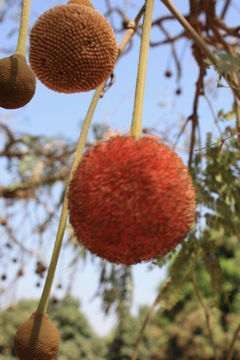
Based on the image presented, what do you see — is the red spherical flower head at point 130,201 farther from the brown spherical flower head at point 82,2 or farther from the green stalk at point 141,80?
the brown spherical flower head at point 82,2

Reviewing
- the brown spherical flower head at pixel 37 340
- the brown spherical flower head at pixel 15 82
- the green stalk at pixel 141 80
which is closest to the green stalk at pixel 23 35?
the brown spherical flower head at pixel 15 82

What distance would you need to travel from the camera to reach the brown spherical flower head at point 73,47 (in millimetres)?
835

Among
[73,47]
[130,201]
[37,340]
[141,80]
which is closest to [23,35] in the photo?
[73,47]

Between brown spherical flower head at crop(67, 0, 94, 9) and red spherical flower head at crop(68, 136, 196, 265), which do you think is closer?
red spherical flower head at crop(68, 136, 196, 265)

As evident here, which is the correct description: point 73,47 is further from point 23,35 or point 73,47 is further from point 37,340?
point 37,340

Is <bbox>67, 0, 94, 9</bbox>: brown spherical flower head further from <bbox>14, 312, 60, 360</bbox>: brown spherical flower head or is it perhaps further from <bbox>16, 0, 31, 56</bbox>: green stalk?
<bbox>14, 312, 60, 360</bbox>: brown spherical flower head

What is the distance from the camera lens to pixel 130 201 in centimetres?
64

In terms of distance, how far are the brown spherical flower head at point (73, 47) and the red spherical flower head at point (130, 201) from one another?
7.5 inches

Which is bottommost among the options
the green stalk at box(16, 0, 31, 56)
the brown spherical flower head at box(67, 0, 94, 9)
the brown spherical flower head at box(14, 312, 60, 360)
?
the brown spherical flower head at box(14, 312, 60, 360)

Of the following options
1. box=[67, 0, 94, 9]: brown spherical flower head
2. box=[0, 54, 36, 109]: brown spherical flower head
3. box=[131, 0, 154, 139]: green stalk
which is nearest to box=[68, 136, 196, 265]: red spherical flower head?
box=[131, 0, 154, 139]: green stalk

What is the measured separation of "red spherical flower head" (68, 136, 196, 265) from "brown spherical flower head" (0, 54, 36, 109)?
0.13 metres

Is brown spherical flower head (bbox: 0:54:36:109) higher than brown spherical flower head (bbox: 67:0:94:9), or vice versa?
brown spherical flower head (bbox: 67:0:94:9)

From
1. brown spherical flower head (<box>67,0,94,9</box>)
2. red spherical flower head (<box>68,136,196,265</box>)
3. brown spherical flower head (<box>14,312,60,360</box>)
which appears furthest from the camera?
brown spherical flower head (<box>67,0,94,9</box>)

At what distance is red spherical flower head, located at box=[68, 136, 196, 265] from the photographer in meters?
0.64
